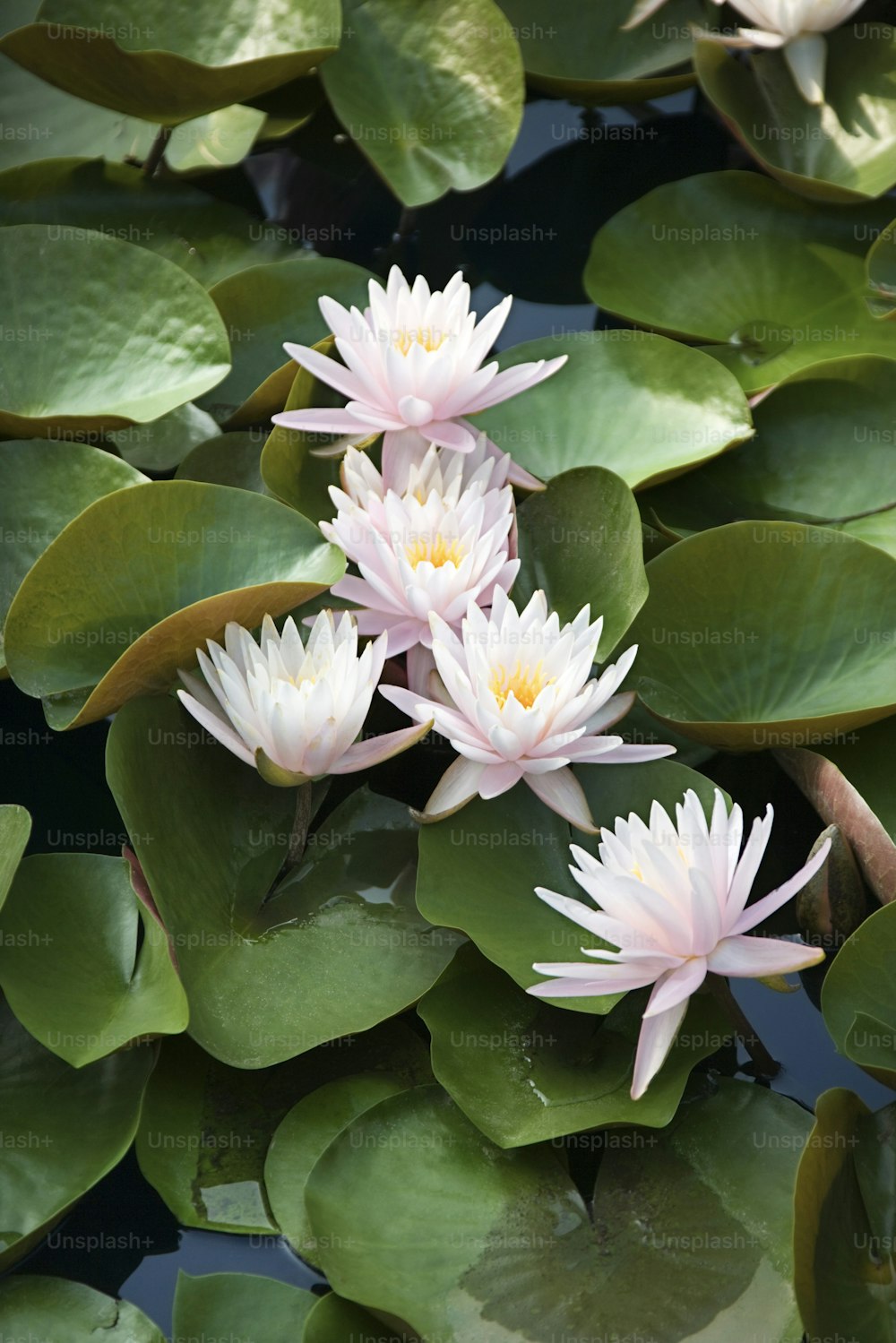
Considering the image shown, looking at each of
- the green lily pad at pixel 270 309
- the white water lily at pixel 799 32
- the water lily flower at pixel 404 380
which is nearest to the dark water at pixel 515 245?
the white water lily at pixel 799 32

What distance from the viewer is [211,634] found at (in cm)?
145

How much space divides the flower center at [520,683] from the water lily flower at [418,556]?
10 centimetres

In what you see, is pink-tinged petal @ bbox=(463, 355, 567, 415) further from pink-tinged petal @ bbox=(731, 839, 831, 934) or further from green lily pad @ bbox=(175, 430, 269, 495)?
pink-tinged petal @ bbox=(731, 839, 831, 934)

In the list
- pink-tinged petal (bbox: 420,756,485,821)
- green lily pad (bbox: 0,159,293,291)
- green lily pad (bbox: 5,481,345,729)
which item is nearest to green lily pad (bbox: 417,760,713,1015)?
pink-tinged petal (bbox: 420,756,485,821)

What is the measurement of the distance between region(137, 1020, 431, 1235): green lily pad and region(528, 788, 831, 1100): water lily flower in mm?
256

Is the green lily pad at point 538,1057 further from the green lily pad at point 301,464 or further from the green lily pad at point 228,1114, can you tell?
the green lily pad at point 301,464

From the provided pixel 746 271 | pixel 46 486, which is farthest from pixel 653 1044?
pixel 746 271

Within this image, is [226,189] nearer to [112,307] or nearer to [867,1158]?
[112,307]

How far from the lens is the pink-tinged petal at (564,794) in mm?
1395

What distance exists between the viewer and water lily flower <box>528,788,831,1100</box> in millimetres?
1203

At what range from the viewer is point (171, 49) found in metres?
2.07

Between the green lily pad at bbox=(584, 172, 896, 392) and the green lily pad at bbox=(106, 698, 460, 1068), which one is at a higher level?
the green lily pad at bbox=(584, 172, 896, 392)

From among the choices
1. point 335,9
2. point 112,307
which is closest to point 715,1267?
point 112,307

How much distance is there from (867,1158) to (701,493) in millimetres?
1017
